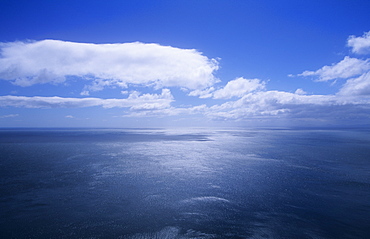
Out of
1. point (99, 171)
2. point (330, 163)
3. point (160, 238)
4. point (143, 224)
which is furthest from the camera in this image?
point (330, 163)

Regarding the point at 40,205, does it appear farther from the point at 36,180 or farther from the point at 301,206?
the point at 301,206

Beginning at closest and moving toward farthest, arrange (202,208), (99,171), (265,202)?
(202,208), (265,202), (99,171)

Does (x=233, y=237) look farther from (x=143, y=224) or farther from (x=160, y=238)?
(x=143, y=224)

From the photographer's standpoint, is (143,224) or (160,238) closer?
(160,238)

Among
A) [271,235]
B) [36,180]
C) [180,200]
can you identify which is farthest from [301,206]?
[36,180]

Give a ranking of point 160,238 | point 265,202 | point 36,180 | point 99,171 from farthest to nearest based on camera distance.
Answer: point 99,171, point 36,180, point 265,202, point 160,238

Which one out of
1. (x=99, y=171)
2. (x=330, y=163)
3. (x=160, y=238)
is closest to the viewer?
(x=160, y=238)

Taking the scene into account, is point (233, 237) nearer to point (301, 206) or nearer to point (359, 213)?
point (301, 206)

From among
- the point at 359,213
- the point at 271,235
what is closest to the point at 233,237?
the point at 271,235
